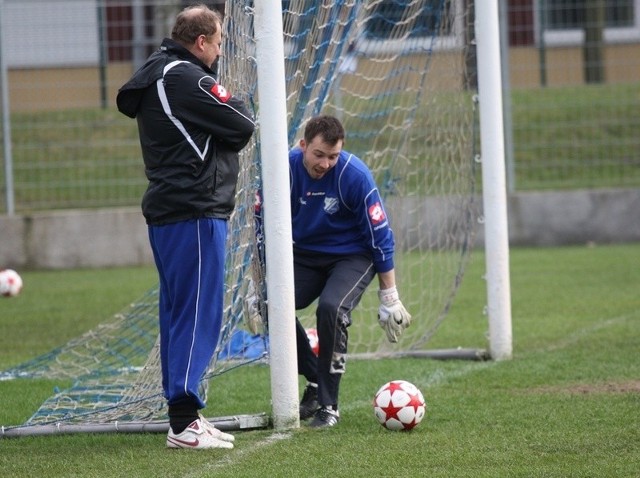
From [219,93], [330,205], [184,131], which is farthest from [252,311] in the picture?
[219,93]

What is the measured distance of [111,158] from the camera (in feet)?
47.9

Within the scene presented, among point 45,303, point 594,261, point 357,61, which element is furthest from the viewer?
point 594,261

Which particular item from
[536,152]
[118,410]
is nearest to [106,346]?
[118,410]

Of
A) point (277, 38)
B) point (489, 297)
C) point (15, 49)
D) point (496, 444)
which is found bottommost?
point (496, 444)

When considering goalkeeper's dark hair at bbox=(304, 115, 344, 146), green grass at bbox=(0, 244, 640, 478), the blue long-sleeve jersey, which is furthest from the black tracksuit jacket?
green grass at bbox=(0, 244, 640, 478)

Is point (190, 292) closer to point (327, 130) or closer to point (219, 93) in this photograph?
point (219, 93)

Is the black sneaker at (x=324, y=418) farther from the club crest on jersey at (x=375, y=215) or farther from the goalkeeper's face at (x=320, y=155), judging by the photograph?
the goalkeeper's face at (x=320, y=155)

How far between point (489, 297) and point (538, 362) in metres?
0.55

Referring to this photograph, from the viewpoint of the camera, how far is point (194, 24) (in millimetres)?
5387

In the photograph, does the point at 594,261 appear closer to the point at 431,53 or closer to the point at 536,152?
the point at 536,152

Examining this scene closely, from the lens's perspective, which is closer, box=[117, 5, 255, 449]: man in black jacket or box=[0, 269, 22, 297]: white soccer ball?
box=[117, 5, 255, 449]: man in black jacket

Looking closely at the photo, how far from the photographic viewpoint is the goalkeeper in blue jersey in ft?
19.6

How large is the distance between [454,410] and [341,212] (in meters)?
1.19

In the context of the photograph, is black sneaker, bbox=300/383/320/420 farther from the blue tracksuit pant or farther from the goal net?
the blue tracksuit pant
